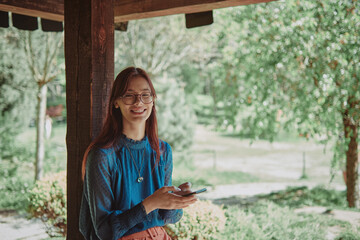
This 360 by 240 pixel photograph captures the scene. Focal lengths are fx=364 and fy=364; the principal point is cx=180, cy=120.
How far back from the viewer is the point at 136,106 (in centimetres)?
166

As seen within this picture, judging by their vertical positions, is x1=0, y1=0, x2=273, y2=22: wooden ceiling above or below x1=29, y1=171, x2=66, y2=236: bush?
above

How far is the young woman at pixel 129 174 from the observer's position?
1537 millimetres

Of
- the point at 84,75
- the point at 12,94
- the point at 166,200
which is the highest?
the point at 12,94

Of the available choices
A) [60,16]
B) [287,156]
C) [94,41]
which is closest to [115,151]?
[94,41]

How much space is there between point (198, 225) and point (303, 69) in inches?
129

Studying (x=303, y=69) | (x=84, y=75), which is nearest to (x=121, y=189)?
(x=84, y=75)

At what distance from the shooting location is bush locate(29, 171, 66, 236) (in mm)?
3825

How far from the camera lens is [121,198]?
1630 mm

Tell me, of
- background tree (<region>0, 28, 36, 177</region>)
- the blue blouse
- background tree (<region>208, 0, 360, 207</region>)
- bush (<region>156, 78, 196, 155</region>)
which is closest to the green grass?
background tree (<region>208, 0, 360, 207</region>)

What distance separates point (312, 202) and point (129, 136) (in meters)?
5.11

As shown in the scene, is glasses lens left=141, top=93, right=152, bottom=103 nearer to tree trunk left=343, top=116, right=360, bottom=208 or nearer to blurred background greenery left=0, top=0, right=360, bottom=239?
blurred background greenery left=0, top=0, right=360, bottom=239

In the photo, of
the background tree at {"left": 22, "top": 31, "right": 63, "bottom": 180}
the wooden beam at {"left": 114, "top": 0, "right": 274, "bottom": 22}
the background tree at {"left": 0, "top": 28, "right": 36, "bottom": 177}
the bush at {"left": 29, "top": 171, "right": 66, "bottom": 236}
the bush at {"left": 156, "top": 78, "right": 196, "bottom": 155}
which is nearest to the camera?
the wooden beam at {"left": 114, "top": 0, "right": 274, "bottom": 22}

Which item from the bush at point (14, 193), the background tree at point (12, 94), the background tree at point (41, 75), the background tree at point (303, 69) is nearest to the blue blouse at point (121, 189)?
the background tree at point (303, 69)

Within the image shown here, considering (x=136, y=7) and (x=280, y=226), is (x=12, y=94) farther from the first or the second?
(x=280, y=226)
